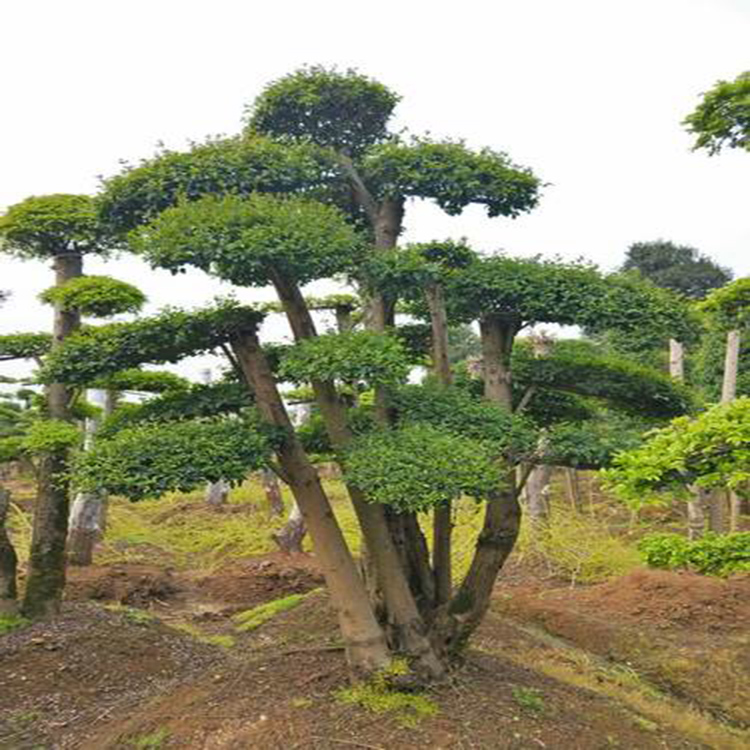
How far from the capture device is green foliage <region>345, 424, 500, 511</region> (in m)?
5.31

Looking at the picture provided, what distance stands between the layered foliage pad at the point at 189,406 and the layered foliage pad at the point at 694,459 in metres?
3.71

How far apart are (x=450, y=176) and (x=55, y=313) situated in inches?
217

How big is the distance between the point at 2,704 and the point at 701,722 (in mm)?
6961

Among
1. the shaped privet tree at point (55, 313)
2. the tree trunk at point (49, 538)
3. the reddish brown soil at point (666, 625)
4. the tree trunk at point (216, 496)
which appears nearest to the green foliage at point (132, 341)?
the shaped privet tree at point (55, 313)

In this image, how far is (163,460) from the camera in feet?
18.1

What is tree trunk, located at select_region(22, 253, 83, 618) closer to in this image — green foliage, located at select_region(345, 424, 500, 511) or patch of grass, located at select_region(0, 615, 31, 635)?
patch of grass, located at select_region(0, 615, 31, 635)

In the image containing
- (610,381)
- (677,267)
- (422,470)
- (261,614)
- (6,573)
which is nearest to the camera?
(422,470)

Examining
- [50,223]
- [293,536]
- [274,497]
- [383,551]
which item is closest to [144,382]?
[50,223]

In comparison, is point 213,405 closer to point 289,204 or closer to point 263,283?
point 263,283

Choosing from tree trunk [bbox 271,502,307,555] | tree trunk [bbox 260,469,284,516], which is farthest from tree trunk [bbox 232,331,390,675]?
tree trunk [bbox 260,469,284,516]

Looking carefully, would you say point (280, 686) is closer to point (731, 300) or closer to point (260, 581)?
point (731, 300)

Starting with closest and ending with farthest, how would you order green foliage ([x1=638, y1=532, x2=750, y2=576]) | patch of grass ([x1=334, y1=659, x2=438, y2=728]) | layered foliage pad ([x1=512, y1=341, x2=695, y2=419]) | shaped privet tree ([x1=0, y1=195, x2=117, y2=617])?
green foliage ([x1=638, y1=532, x2=750, y2=576]) → patch of grass ([x1=334, y1=659, x2=438, y2=728]) → layered foliage pad ([x1=512, y1=341, x2=695, y2=419]) → shaped privet tree ([x1=0, y1=195, x2=117, y2=617])

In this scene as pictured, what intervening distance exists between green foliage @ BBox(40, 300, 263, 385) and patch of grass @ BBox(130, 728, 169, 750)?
10.1 ft

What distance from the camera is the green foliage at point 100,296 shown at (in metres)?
8.17
